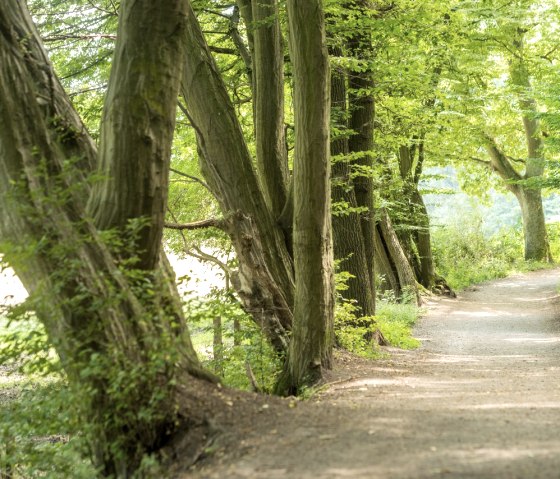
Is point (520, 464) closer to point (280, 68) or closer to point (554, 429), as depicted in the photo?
point (554, 429)

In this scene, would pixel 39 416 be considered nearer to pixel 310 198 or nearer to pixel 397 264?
pixel 310 198

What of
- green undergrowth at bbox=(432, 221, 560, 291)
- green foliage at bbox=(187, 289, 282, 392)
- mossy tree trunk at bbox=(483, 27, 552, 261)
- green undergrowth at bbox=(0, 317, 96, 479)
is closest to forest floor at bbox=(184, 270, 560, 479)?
green foliage at bbox=(187, 289, 282, 392)

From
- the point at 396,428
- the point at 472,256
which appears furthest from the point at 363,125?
the point at 472,256

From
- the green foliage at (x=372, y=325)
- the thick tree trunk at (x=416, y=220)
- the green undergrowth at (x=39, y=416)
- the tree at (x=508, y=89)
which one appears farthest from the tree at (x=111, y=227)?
the thick tree trunk at (x=416, y=220)

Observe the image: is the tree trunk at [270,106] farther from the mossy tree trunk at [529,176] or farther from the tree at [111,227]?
the mossy tree trunk at [529,176]

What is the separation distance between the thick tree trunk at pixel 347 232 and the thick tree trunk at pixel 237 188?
9.70ft

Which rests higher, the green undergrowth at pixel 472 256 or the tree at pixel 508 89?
the tree at pixel 508 89

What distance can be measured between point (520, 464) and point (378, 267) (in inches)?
780

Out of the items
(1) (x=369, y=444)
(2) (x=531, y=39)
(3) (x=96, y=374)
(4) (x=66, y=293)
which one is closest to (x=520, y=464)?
(1) (x=369, y=444)

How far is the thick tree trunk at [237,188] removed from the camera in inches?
415

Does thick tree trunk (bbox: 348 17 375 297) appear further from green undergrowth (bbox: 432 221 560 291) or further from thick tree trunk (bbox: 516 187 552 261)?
thick tree trunk (bbox: 516 187 552 261)

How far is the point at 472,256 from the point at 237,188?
82.5 feet

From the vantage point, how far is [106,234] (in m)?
5.85

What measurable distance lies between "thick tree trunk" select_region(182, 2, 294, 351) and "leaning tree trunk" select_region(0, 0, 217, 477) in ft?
12.1
